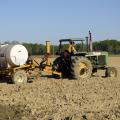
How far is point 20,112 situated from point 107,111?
8.18ft

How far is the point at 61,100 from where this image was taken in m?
13.1

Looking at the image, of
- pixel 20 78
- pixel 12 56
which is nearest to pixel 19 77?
pixel 20 78

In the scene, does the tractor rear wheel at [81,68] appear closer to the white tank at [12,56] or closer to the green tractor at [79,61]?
the green tractor at [79,61]

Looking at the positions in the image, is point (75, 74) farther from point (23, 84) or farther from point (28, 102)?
point (28, 102)

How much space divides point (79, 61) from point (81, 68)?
1.34 ft

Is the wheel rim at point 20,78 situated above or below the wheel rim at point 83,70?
below

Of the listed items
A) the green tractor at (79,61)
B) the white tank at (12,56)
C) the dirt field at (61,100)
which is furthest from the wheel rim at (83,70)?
the white tank at (12,56)

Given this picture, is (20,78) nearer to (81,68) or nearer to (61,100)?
(81,68)

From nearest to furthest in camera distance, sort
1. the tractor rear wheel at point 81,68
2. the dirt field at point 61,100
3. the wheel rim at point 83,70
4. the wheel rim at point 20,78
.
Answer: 1. the dirt field at point 61,100
2. the wheel rim at point 20,78
3. the tractor rear wheel at point 81,68
4. the wheel rim at point 83,70

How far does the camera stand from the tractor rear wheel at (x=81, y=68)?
19.2m

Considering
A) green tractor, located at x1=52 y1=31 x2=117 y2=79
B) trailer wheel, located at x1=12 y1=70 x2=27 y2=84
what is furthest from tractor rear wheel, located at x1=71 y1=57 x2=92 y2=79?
trailer wheel, located at x1=12 y1=70 x2=27 y2=84

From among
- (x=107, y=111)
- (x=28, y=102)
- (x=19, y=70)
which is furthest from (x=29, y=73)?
(x=107, y=111)

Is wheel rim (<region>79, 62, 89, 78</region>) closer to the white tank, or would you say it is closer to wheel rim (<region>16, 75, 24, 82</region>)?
the white tank

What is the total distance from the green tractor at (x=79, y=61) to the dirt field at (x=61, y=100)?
120cm
